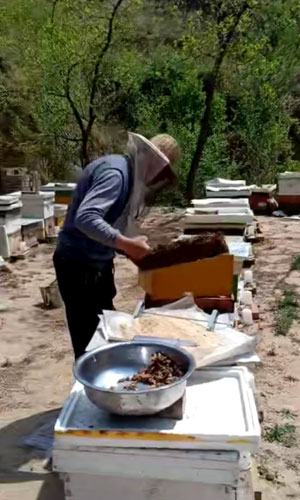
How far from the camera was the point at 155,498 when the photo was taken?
139 centimetres

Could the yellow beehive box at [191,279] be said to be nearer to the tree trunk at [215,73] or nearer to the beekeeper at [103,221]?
the beekeeper at [103,221]

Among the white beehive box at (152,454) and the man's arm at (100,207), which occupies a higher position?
the man's arm at (100,207)

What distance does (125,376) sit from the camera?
1.59 metres

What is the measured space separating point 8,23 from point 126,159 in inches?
486

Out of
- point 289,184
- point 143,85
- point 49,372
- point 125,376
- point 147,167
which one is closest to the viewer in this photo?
point 125,376

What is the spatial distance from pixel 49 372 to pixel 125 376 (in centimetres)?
208

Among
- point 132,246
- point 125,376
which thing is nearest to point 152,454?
point 125,376

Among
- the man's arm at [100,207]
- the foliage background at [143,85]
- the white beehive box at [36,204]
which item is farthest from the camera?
the foliage background at [143,85]

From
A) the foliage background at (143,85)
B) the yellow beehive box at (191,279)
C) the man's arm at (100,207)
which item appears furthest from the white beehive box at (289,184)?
the man's arm at (100,207)

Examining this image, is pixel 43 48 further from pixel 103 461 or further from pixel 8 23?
pixel 103 461

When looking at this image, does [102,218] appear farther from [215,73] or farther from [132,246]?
[215,73]

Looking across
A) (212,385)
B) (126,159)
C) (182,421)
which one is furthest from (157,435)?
(126,159)

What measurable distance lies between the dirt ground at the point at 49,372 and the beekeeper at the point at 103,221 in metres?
0.55

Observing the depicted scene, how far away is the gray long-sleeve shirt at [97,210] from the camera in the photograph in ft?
6.34
